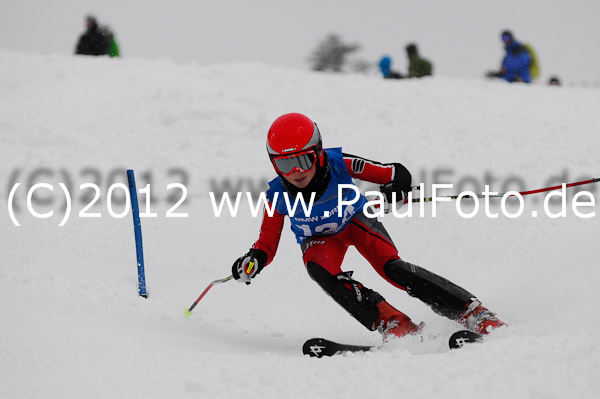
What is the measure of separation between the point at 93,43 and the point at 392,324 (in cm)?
1128

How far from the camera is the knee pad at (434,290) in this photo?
354cm

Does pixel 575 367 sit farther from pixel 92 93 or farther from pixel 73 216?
pixel 92 93

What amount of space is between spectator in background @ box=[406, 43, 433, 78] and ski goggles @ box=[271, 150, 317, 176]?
899cm

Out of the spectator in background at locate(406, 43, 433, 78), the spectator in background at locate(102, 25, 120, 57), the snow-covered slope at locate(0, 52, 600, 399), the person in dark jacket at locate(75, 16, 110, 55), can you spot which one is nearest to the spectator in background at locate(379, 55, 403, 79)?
the spectator in background at locate(406, 43, 433, 78)

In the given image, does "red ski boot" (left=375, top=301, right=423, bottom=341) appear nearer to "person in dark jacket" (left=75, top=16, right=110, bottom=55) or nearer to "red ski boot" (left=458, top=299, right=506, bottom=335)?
"red ski boot" (left=458, top=299, right=506, bottom=335)

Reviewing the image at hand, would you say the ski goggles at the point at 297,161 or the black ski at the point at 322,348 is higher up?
the ski goggles at the point at 297,161

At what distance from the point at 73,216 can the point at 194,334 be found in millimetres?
3350

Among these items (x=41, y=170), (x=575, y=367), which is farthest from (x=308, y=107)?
(x=575, y=367)

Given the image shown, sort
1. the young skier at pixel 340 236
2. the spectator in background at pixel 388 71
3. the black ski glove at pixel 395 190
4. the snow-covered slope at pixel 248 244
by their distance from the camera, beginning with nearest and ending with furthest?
the snow-covered slope at pixel 248 244
the young skier at pixel 340 236
the black ski glove at pixel 395 190
the spectator in background at pixel 388 71

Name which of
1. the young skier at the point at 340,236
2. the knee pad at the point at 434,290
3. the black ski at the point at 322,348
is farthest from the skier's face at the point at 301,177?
the black ski at the point at 322,348

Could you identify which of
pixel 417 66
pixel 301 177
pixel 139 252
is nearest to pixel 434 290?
pixel 301 177

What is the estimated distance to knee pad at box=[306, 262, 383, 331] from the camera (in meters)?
3.63

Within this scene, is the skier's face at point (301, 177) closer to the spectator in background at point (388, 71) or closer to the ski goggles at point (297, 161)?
the ski goggles at point (297, 161)

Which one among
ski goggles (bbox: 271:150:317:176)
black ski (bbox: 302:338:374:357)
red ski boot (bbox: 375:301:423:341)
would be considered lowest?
black ski (bbox: 302:338:374:357)
